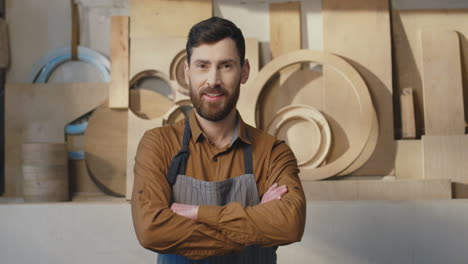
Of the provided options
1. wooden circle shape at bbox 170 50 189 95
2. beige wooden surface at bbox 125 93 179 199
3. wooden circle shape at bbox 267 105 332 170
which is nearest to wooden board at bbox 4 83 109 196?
beige wooden surface at bbox 125 93 179 199

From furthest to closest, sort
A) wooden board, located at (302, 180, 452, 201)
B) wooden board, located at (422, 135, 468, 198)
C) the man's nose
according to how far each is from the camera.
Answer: wooden board, located at (422, 135, 468, 198) → wooden board, located at (302, 180, 452, 201) → the man's nose

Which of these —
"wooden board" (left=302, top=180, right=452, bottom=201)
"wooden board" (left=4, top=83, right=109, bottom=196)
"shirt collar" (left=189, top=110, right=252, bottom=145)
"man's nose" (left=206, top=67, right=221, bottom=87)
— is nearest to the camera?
"man's nose" (left=206, top=67, right=221, bottom=87)

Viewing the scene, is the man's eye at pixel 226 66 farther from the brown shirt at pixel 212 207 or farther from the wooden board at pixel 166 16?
the wooden board at pixel 166 16

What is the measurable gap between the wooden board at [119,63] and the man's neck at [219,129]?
2.11 meters

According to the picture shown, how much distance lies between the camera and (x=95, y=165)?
379 cm

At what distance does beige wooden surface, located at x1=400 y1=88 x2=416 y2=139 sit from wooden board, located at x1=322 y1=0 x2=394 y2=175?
10cm

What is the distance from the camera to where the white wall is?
3.12m

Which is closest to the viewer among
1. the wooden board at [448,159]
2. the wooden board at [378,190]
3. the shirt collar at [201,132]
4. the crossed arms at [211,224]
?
the crossed arms at [211,224]

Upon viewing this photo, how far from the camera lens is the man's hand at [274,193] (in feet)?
5.68

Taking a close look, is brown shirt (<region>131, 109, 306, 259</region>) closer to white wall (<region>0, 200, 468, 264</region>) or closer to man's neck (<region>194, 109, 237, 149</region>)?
man's neck (<region>194, 109, 237, 149</region>)

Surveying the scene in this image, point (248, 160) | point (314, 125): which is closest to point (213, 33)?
point (248, 160)

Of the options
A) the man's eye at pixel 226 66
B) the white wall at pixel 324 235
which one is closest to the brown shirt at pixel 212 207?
the man's eye at pixel 226 66

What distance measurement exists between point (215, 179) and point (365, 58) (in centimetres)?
244

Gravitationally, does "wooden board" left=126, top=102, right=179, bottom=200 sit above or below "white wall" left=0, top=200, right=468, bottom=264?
above
